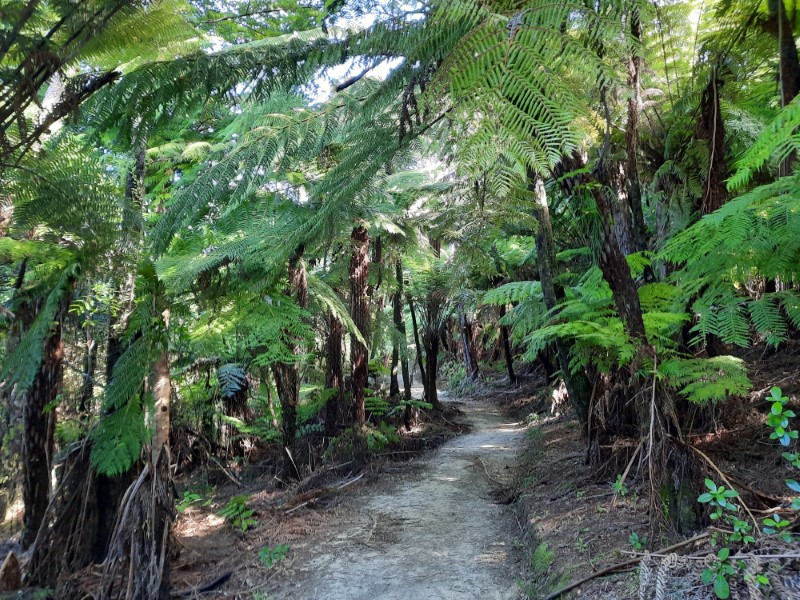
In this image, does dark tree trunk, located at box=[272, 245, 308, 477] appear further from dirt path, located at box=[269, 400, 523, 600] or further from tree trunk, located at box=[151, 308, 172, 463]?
tree trunk, located at box=[151, 308, 172, 463]

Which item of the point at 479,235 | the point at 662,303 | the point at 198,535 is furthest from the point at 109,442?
the point at 662,303

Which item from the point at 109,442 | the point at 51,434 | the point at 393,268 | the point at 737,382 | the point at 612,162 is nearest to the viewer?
the point at 737,382

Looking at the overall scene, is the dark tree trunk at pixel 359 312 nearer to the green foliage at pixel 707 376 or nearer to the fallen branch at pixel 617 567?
the fallen branch at pixel 617 567

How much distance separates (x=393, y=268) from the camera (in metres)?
12.4

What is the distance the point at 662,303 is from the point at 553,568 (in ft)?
7.56

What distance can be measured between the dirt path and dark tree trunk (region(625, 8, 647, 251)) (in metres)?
3.62

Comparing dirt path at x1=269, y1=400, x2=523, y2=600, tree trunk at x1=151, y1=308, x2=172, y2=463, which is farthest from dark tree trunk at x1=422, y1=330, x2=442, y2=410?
tree trunk at x1=151, y1=308, x2=172, y2=463

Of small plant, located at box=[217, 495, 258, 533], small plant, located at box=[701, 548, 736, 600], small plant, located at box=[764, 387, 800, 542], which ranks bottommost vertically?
small plant, located at box=[217, 495, 258, 533]

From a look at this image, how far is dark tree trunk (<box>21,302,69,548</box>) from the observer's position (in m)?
5.30

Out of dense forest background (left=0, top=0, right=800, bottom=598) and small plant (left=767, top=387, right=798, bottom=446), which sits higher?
dense forest background (left=0, top=0, right=800, bottom=598)

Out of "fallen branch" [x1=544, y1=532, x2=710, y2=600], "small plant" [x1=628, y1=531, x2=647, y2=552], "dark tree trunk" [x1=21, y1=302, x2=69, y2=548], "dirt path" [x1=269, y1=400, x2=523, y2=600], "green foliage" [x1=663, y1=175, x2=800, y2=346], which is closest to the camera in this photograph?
"green foliage" [x1=663, y1=175, x2=800, y2=346]

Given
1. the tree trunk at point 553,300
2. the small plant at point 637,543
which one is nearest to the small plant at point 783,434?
the small plant at point 637,543

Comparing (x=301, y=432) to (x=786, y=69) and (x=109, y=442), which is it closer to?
(x=109, y=442)

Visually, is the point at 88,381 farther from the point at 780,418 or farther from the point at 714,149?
the point at 714,149
